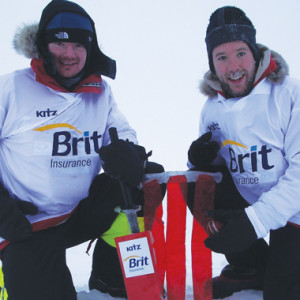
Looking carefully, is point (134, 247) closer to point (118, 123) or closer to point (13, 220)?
point (13, 220)

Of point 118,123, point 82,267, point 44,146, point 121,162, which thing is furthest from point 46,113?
point 82,267

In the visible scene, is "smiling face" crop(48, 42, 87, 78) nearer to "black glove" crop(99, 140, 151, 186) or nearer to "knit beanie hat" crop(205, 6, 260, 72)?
"black glove" crop(99, 140, 151, 186)

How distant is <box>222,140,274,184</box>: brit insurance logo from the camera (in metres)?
1.70

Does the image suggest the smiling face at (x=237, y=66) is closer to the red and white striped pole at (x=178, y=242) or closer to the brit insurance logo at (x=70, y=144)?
the red and white striped pole at (x=178, y=242)

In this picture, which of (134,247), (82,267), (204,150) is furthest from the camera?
(82,267)

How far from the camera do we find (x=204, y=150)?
189 cm

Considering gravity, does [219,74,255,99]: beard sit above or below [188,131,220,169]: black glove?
above

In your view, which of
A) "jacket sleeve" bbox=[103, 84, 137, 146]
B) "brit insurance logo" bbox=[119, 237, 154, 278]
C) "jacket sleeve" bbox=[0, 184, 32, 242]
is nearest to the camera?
"brit insurance logo" bbox=[119, 237, 154, 278]

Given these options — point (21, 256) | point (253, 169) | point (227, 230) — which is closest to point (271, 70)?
point (253, 169)

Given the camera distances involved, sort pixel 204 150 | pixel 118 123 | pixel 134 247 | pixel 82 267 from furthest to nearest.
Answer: pixel 82 267, pixel 118 123, pixel 204 150, pixel 134 247

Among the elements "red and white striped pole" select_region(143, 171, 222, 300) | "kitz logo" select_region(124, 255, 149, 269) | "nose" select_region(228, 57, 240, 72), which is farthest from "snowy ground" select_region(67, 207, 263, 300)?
"nose" select_region(228, 57, 240, 72)

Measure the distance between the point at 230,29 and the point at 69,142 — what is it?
912 millimetres

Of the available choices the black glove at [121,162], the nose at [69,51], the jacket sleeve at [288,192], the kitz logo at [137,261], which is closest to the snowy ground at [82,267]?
the kitz logo at [137,261]

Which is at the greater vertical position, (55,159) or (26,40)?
(26,40)
